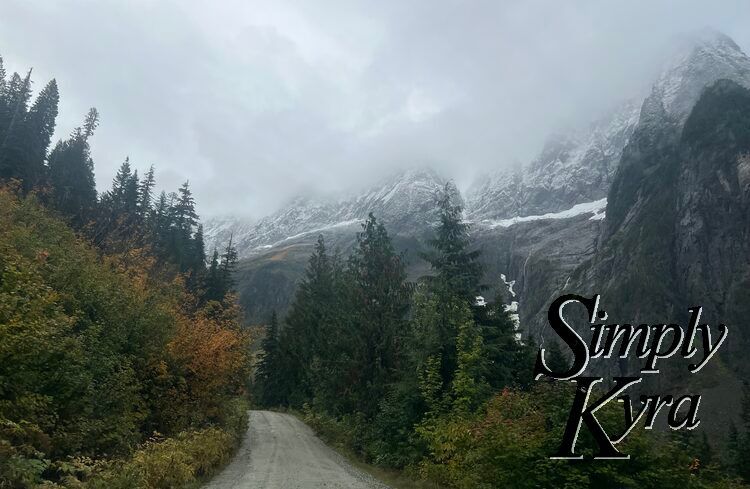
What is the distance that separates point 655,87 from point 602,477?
212599 mm

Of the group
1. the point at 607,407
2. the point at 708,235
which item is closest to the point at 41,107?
the point at 607,407

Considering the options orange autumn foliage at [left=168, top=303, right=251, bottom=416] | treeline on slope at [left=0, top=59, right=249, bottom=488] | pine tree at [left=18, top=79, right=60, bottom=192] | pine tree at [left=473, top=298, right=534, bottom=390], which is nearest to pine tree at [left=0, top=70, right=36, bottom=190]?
pine tree at [left=18, top=79, right=60, bottom=192]

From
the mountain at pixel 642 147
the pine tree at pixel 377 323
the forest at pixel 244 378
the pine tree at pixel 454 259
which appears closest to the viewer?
the forest at pixel 244 378

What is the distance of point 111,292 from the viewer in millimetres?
17375

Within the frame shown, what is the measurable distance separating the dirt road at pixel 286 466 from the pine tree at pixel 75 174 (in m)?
31.9

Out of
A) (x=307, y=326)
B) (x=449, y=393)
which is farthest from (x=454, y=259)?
(x=307, y=326)

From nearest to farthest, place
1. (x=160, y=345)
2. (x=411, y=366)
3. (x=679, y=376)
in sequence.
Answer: (x=160, y=345) < (x=411, y=366) < (x=679, y=376)

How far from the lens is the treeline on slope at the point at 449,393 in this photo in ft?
33.7

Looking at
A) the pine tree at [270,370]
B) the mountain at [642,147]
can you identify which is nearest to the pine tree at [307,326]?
the pine tree at [270,370]

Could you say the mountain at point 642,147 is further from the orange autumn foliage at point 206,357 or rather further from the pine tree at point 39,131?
the orange autumn foliage at point 206,357

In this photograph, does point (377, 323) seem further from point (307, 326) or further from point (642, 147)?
point (642, 147)

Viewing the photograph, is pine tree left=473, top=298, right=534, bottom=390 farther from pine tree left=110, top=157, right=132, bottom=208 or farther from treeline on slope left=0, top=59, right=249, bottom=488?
pine tree left=110, top=157, right=132, bottom=208

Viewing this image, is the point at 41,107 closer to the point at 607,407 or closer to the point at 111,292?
the point at 111,292

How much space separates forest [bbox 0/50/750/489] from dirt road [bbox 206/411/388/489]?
38.2 inches
